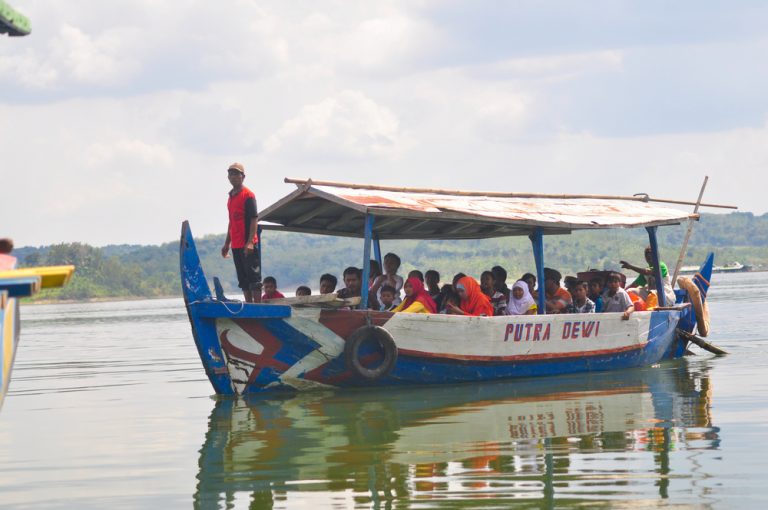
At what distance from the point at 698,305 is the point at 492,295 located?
3.87 metres

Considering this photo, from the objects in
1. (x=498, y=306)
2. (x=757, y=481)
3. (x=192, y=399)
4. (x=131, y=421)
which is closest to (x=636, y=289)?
(x=498, y=306)

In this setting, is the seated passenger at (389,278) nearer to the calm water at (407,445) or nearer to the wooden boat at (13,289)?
the calm water at (407,445)

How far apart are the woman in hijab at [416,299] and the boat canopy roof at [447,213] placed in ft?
2.34

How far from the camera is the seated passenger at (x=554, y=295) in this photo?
14.4 m

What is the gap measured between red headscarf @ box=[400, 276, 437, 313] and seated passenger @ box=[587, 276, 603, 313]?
Answer: 10.4 ft

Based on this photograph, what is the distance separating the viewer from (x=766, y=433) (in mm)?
9398

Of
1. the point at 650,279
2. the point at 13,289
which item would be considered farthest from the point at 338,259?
the point at 13,289

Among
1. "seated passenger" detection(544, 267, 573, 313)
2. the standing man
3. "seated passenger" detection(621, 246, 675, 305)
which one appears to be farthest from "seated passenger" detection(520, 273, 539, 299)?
the standing man

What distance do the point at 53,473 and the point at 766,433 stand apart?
17.9ft

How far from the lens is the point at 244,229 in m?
12.3

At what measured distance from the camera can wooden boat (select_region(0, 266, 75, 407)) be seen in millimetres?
6000

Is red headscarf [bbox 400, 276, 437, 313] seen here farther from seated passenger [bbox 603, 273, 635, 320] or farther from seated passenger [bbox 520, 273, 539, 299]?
seated passenger [bbox 603, 273, 635, 320]

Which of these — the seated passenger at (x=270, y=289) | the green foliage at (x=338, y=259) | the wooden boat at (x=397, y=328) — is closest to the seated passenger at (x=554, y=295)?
the wooden boat at (x=397, y=328)

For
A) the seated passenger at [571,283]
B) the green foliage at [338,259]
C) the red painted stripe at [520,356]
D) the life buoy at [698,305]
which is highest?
the green foliage at [338,259]
